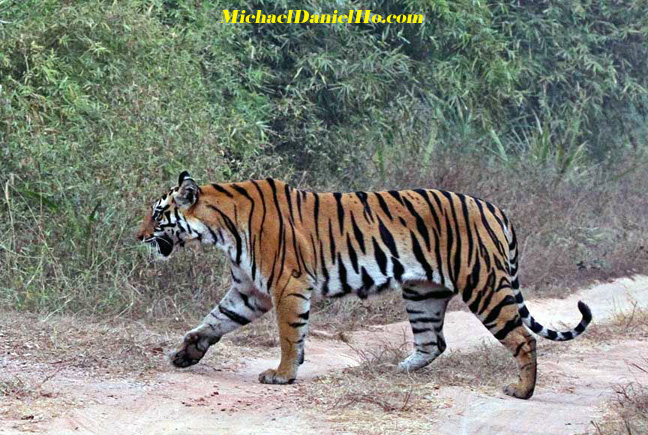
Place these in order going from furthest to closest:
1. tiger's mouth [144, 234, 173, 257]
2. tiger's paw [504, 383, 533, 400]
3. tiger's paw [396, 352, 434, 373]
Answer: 1. tiger's paw [396, 352, 434, 373]
2. tiger's mouth [144, 234, 173, 257]
3. tiger's paw [504, 383, 533, 400]

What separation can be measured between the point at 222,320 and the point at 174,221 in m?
0.66

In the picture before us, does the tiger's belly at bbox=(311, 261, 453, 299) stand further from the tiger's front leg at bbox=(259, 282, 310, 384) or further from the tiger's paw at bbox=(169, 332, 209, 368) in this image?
the tiger's paw at bbox=(169, 332, 209, 368)

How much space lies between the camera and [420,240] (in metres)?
6.85

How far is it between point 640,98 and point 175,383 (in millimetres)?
12186

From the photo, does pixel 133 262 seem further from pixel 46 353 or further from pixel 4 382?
pixel 4 382

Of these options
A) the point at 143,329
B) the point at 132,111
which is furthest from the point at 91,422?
the point at 132,111

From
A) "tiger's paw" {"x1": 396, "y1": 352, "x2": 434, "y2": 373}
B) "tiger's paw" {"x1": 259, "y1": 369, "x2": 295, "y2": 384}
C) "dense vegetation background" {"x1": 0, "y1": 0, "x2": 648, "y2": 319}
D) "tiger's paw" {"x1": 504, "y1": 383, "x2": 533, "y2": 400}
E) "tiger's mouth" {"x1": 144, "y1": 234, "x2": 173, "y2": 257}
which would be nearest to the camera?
"tiger's paw" {"x1": 504, "y1": 383, "x2": 533, "y2": 400}

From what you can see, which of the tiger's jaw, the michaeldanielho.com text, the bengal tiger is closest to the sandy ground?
the bengal tiger

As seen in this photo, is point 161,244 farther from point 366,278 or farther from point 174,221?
point 366,278

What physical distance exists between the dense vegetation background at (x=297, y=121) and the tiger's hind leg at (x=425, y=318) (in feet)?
6.32

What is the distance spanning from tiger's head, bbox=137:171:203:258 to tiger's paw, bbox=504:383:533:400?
2.01 metres

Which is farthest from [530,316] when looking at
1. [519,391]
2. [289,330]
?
[289,330]

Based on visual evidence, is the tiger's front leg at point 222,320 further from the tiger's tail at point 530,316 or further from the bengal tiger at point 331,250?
the tiger's tail at point 530,316

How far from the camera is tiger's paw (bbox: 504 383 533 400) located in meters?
6.52
